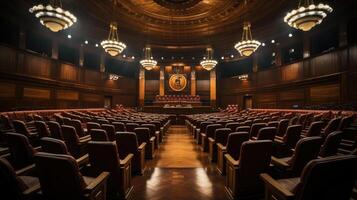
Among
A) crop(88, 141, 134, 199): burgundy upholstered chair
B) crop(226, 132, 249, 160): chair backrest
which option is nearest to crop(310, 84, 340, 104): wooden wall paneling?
crop(226, 132, 249, 160): chair backrest

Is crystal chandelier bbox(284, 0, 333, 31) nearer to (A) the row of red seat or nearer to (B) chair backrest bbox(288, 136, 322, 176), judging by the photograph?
(A) the row of red seat

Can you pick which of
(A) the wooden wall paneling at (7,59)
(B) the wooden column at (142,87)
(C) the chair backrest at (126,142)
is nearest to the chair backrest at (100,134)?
(C) the chair backrest at (126,142)

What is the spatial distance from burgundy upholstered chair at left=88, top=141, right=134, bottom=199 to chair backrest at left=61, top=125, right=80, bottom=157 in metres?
1.76

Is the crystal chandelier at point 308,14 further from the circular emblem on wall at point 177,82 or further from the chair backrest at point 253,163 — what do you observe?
the circular emblem on wall at point 177,82

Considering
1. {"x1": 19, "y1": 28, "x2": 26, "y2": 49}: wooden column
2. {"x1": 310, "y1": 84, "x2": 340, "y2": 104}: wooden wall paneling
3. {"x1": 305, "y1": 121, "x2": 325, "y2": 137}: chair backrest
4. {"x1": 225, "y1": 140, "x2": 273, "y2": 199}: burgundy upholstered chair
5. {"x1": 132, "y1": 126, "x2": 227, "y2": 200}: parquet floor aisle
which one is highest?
{"x1": 19, "y1": 28, "x2": 26, "y2": 49}: wooden column

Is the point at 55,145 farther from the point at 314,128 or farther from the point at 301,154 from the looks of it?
the point at 314,128

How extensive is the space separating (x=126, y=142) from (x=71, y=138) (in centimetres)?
136

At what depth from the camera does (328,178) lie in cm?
152

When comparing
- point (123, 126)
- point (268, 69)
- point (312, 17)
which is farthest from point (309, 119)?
point (268, 69)

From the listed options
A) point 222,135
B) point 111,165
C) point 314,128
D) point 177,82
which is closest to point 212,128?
point 222,135

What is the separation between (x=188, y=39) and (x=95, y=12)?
7.64m

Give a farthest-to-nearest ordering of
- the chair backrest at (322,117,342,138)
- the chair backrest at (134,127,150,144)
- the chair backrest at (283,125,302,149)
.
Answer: the chair backrest at (134,127,150,144) → the chair backrest at (322,117,342,138) → the chair backrest at (283,125,302,149)

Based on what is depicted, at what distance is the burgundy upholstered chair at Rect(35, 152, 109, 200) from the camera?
65.2 inches

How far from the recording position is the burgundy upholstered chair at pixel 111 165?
246 cm
